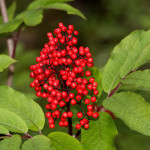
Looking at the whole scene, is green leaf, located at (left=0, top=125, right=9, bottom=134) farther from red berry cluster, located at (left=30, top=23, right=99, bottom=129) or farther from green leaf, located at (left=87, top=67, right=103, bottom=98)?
green leaf, located at (left=87, top=67, right=103, bottom=98)

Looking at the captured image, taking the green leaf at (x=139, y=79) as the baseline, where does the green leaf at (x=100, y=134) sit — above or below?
below

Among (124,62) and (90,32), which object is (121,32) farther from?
(124,62)

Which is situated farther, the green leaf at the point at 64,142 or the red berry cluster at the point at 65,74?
the red berry cluster at the point at 65,74

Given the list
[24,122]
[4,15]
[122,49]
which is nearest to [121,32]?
[4,15]

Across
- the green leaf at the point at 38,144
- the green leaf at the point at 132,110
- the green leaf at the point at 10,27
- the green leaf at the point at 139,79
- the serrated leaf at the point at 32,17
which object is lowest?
the green leaf at the point at 38,144

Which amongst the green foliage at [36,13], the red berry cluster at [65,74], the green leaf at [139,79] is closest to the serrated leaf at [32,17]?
the green foliage at [36,13]

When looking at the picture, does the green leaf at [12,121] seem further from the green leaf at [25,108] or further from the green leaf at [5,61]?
the green leaf at [5,61]

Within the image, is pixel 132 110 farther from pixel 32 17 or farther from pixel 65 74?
pixel 32 17

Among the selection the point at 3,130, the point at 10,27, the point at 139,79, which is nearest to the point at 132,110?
the point at 139,79
